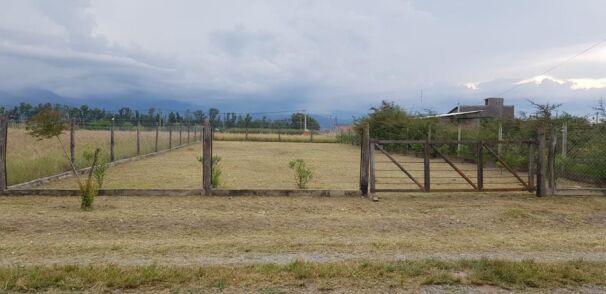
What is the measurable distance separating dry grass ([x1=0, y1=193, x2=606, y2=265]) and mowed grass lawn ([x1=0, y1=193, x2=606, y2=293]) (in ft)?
0.07

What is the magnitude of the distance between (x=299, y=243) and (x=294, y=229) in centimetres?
116

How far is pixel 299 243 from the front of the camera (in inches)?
277

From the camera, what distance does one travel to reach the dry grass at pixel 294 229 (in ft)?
20.9

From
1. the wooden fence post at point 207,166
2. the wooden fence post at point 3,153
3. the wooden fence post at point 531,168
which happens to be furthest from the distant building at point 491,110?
the wooden fence post at point 3,153

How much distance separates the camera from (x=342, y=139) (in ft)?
173

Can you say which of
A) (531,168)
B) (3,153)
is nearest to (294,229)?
(531,168)

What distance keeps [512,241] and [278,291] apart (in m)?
4.29

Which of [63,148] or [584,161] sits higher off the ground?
[63,148]

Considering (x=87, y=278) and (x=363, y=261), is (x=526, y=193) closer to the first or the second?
(x=363, y=261)

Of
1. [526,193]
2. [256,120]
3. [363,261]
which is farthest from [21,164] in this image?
[256,120]

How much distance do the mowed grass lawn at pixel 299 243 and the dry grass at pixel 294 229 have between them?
20mm

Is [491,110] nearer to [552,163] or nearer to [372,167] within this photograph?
[552,163]

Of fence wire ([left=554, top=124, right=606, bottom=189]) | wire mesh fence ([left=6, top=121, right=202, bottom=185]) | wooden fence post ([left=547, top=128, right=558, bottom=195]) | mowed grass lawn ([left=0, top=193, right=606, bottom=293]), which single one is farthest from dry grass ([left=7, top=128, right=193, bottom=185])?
fence wire ([left=554, top=124, right=606, bottom=189])

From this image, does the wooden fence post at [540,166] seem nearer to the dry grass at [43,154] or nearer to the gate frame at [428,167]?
the gate frame at [428,167]
